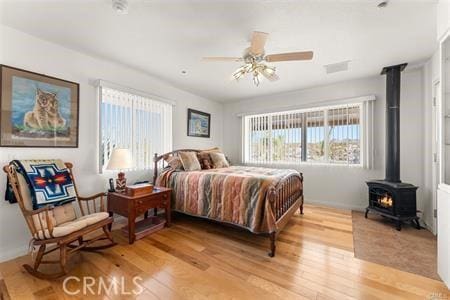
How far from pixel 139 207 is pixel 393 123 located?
4.04 m

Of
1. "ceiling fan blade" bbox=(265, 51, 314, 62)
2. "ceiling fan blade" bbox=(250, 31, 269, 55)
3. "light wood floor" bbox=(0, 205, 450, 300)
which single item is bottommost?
"light wood floor" bbox=(0, 205, 450, 300)

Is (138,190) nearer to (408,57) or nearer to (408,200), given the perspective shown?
(408,200)

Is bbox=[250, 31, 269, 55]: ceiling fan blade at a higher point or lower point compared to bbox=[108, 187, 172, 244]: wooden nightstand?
higher

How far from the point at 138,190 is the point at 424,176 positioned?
437 centimetres

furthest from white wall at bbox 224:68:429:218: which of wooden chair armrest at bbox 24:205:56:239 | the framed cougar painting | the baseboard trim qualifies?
wooden chair armrest at bbox 24:205:56:239

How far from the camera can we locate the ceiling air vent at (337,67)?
9.86 feet

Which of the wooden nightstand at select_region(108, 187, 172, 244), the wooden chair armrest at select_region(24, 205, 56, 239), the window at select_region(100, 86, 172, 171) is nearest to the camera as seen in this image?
the wooden chair armrest at select_region(24, 205, 56, 239)

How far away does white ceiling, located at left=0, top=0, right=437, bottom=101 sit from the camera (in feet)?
6.02

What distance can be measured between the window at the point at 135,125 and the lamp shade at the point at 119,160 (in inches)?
16.4

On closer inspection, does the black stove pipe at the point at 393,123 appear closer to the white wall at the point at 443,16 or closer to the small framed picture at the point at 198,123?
the white wall at the point at 443,16

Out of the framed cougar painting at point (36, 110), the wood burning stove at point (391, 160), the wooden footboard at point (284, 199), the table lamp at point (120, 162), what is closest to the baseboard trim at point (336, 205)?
the wood burning stove at point (391, 160)

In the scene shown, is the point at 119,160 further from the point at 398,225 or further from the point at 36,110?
the point at 398,225

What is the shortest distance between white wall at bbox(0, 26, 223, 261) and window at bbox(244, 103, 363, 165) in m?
2.35

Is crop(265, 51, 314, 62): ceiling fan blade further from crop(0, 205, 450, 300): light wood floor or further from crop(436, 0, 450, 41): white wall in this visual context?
crop(0, 205, 450, 300): light wood floor
